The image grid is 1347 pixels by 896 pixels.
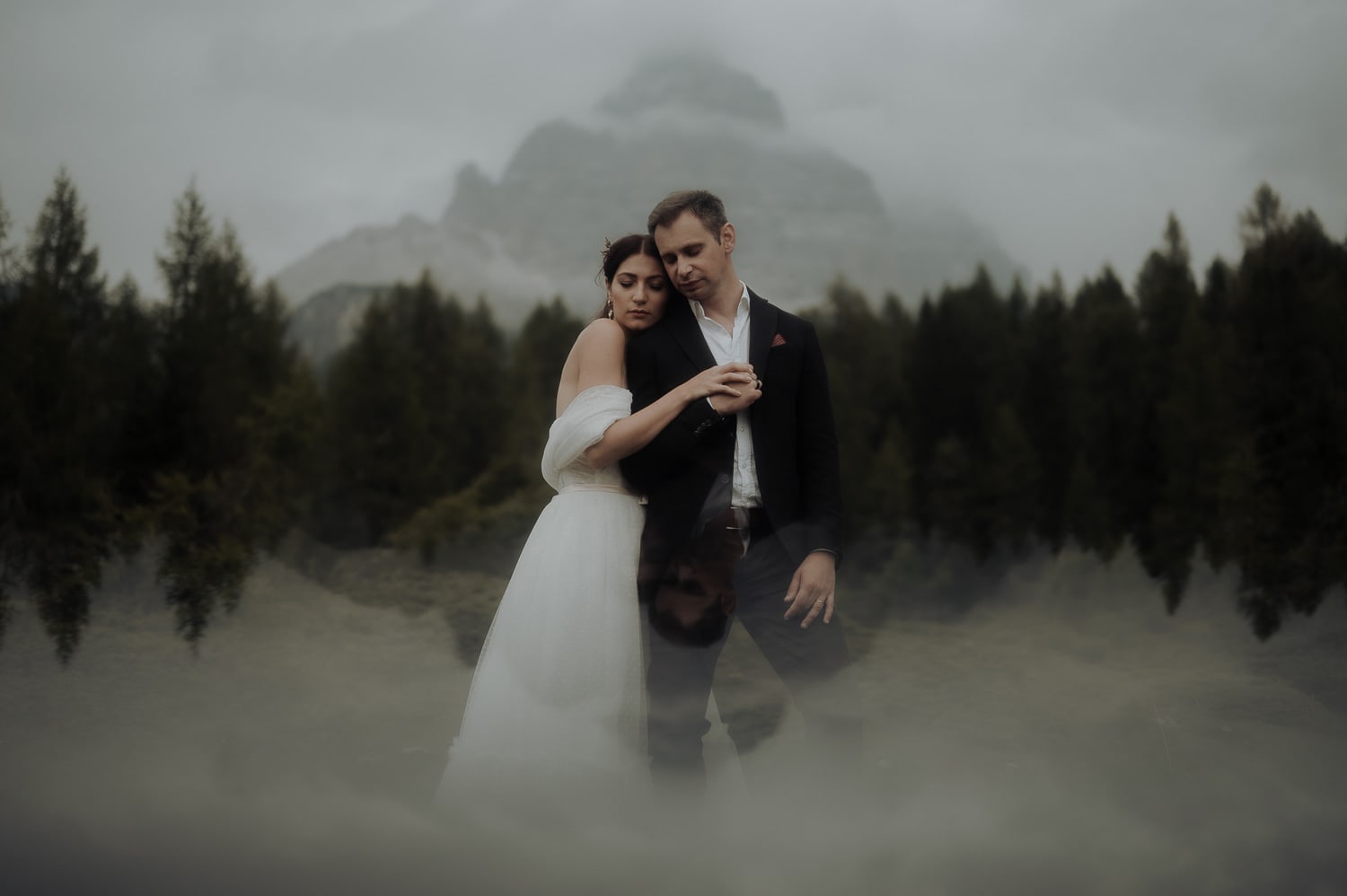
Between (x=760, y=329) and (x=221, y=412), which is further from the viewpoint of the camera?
(x=221, y=412)

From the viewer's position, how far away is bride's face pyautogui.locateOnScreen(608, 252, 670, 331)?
2.77 meters

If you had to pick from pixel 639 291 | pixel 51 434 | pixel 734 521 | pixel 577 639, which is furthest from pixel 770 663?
pixel 51 434

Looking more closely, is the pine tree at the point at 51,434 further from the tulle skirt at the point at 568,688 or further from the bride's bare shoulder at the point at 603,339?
the bride's bare shoulder at the point at 603,339

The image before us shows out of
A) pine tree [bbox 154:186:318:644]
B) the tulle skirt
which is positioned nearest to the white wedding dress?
the tulle skirt

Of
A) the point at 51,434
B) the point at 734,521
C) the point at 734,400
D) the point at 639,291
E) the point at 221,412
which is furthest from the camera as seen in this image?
the point at 221,412

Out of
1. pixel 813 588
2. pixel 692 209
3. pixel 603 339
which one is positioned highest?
pixel 692 209

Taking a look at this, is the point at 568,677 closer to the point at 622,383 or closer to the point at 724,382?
the point at 622,383

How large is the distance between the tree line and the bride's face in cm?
656

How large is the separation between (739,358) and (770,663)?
0.83 metres

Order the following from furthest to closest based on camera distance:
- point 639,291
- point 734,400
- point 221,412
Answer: point 221,412 < point 639,291 < point 734,400

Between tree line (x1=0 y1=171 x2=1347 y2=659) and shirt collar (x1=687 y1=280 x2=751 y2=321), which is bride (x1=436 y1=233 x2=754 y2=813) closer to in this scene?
shirt collar (x1=687 y1=280 x2=751 y2=321)

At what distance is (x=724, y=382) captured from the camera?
2525 mm

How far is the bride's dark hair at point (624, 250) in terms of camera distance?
279 cm

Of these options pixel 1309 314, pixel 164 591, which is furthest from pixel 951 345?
pixel 164 591
